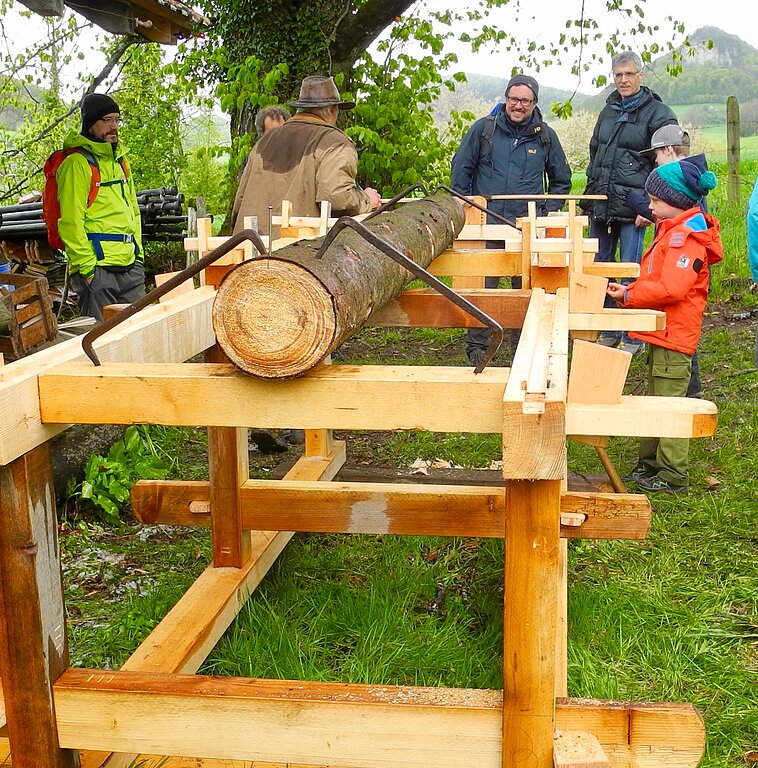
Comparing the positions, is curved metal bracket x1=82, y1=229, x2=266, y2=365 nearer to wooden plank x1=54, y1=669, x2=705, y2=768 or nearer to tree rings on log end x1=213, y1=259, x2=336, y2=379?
tree rings on log end x1=213, y1=259, x2=336, y2=379

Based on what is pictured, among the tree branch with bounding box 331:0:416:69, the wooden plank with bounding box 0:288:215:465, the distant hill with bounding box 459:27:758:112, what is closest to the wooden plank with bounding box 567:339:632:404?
the wooden plank with bounding box 0:288:215:465

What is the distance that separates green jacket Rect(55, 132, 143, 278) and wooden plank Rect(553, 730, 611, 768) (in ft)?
17.4

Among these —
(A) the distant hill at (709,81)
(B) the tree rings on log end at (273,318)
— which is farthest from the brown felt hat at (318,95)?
(A) the distant hill at (709,81)

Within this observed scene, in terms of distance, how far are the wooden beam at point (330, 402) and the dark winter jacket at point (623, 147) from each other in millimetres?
5551

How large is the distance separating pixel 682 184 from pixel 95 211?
3.94 meters

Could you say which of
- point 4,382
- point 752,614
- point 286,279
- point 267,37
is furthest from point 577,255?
point 267,37

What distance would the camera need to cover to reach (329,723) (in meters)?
2.07

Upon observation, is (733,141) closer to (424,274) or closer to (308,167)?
(308,167)

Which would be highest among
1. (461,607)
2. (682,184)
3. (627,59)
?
(627,59)

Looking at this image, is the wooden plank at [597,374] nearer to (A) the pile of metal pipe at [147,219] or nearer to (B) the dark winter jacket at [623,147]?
(B) the dark winter jacket at [623,147]

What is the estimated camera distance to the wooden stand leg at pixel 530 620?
1.92 m

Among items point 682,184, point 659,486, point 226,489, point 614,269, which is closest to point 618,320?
point 614,269

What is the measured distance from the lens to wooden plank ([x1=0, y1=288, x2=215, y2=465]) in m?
1.94

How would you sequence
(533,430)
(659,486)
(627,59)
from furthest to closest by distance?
(627,59) < (659,486) < (533,430)
